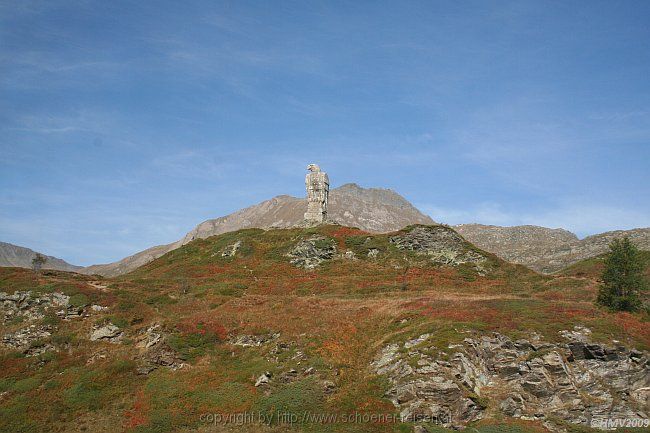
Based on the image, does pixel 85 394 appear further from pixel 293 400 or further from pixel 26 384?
pixel 293 400

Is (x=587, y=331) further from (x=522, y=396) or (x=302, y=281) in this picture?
(x=302, y=281)

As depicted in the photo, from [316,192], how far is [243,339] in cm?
5809

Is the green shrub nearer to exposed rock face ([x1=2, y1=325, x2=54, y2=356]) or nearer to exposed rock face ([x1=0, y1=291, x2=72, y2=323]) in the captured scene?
exposed rock face ([x1=0, y1=291, x2=72, y2=323])

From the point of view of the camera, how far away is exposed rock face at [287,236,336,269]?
84000 millimetres

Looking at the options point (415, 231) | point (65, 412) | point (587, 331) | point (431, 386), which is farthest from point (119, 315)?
point (415, 231)

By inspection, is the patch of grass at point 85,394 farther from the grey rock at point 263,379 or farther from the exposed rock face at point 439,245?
the exposed rock face at point 439,245

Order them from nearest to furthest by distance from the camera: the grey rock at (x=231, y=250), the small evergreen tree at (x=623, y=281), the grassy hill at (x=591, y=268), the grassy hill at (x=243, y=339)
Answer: the grassy hill at (x=243, y=339) < the small evergreen tree at (x=623, y=281) < the grassy hill at (x=591, y=268) < the grey rock at (x=231, y=250)

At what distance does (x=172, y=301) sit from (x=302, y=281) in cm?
2070

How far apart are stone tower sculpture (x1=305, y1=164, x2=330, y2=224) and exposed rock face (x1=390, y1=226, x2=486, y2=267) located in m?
19.4

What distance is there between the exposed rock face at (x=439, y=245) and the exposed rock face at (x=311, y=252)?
41.5 ft

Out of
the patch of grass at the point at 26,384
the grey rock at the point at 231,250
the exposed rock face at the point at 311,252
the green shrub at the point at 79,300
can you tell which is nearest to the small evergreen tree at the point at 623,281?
the exposed rock face at the point at 311,252

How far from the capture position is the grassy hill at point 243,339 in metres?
35.6

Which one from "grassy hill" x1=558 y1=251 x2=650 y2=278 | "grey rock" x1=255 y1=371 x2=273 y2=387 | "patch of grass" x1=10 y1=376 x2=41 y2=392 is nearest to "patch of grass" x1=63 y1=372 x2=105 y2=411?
"patch of grass" x1=10 y1=376 x2=41 y2=392

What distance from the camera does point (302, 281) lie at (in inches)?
2891
